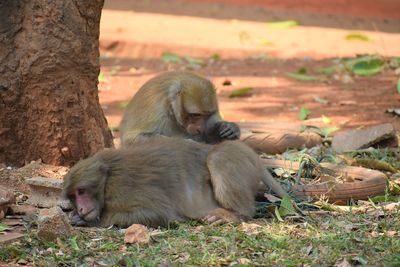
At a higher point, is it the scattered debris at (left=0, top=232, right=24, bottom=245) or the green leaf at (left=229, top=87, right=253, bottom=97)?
the green leaf at (left=229, top=87, right=253, bottom=97)

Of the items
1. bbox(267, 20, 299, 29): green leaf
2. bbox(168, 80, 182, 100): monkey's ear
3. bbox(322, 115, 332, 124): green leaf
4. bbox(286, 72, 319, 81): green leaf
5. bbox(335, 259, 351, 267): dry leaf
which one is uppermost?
bbox(267, 20, 299, 29): green leaf

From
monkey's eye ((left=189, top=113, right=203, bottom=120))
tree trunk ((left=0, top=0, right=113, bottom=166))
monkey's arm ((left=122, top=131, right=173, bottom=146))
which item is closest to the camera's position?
monkey's eye ((left=189, top=113, right=203, bottom=120))

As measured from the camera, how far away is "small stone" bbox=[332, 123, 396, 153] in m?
9.16

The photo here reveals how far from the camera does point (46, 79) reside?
26.1ft

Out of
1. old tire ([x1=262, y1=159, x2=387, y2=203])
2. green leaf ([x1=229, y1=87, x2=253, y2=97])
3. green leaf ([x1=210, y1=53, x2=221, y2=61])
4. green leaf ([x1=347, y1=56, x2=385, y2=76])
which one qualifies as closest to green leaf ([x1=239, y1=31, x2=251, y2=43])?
green leaf ([x1=210, y1=53, x2=221, y2=61])

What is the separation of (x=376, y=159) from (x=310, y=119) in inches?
94.3

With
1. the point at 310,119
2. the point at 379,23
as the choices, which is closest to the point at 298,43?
the point at 379,23

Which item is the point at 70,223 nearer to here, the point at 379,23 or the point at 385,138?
the point at 385,138

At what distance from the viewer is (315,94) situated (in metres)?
12.5

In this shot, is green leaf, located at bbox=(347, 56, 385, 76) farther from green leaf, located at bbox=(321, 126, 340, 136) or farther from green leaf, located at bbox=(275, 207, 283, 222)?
green leaf, located at bbox=(275, 207, 283, 222)

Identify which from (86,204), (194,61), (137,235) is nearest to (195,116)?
(86,204)

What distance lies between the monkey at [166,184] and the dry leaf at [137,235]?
30 centimetres

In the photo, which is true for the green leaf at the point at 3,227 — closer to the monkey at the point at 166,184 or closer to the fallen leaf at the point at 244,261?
the monkey at the point at 166,184

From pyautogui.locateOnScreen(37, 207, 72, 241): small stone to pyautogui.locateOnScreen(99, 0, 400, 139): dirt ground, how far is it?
479 cm
